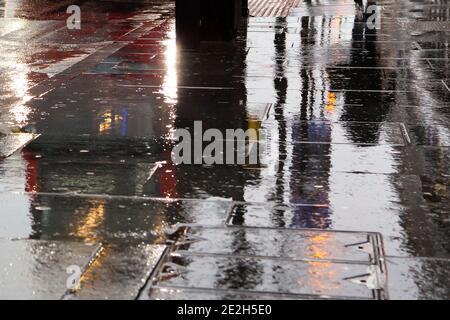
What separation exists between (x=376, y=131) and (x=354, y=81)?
3.25 meters

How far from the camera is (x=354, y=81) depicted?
13656mm

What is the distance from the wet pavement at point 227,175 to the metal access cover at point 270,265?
0.02 m

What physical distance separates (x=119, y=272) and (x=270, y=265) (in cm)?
101

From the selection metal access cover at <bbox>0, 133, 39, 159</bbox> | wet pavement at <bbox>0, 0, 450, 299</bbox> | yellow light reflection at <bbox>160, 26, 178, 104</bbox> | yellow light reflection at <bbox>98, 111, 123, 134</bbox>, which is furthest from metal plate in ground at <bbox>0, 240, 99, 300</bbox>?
yellow light reflection at <bbox>160, 26, 178, 104</bbox>

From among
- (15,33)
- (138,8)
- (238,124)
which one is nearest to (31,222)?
(238,124)

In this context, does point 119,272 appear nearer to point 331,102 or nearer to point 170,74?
point 331,102

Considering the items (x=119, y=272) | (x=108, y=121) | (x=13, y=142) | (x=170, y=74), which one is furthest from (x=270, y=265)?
(x=170, y=74)

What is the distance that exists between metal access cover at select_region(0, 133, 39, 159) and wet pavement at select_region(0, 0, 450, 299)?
0.04 metres

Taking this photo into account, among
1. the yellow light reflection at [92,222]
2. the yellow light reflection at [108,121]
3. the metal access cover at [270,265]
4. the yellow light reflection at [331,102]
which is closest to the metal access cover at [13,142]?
the yellow light reflection at [108,121]

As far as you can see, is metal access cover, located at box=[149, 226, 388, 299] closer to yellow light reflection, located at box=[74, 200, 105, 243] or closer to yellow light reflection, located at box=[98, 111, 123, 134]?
yellow light reflection, located at box=[74, 200, 105, 243]

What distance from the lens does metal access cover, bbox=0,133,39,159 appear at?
377 inches

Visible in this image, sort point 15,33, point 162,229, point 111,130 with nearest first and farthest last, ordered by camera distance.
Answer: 1. point 162,229
2. point 111,130
3. point 15,33

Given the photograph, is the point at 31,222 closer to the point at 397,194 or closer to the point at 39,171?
the point at 39,171

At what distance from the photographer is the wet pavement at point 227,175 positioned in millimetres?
6398
